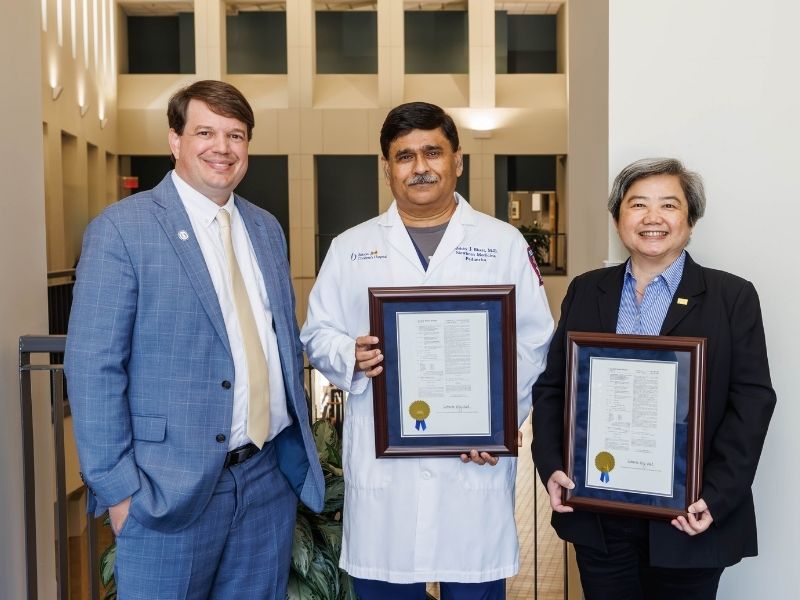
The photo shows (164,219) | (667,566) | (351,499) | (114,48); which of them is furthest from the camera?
(114,48)

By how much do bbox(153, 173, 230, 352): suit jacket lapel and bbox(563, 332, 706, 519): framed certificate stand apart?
954 mm

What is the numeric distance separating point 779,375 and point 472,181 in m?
15.3

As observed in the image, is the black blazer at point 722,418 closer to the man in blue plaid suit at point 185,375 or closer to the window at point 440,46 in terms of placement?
the man in blue plaid suit at point 185,375

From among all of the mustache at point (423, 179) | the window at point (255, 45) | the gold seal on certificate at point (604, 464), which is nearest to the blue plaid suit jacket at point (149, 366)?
the mustache at point (423, 179)

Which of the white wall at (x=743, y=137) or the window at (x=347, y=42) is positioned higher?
the window at (x=347, y=42)

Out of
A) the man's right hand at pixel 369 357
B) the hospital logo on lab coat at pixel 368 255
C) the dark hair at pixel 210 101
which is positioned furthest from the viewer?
the hospital logo on lab coat at pixel 368 255

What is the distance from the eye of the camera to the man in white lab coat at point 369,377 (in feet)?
8.39

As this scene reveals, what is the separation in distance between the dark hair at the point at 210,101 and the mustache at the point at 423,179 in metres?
0.51

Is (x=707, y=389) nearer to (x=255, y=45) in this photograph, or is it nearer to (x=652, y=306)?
(x=652, y=306)

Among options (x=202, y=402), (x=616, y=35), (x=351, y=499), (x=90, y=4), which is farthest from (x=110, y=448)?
(x=90, y=4)

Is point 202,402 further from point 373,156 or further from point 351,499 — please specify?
point 373,156

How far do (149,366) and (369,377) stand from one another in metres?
0.65


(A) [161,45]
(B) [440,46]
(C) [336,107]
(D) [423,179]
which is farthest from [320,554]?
(A) [161,45]

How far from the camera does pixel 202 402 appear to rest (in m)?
2.26
